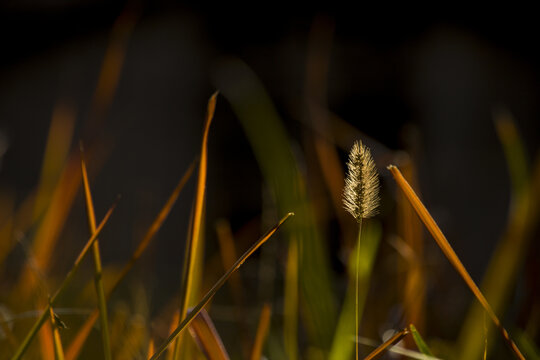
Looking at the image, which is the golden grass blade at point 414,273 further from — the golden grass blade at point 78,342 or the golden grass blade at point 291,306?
the golden grass blade at point 78,342

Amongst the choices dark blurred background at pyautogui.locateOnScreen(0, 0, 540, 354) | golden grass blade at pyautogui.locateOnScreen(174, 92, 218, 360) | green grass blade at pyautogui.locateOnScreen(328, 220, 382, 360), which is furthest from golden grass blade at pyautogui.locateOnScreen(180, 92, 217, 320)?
dark blurred background at pyautogui.locateOnScreen(0, 0, 540, 354)

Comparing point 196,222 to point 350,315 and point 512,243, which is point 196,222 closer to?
point 350,315

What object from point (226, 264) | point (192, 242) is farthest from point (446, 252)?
point (226, 264)

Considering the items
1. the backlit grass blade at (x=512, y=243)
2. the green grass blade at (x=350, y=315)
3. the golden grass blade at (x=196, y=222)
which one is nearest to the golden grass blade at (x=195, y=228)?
the golden grass blade at (x=196, y=222)

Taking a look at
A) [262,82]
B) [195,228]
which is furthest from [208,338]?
[262,82]

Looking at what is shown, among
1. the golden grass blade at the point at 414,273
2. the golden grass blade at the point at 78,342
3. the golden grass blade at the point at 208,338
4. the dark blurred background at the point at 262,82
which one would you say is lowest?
the golden grass blade at the point at 78,342

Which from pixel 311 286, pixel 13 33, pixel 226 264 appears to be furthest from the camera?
pixel 13 33

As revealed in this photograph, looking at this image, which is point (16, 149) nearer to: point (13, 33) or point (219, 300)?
point (13, 33)
